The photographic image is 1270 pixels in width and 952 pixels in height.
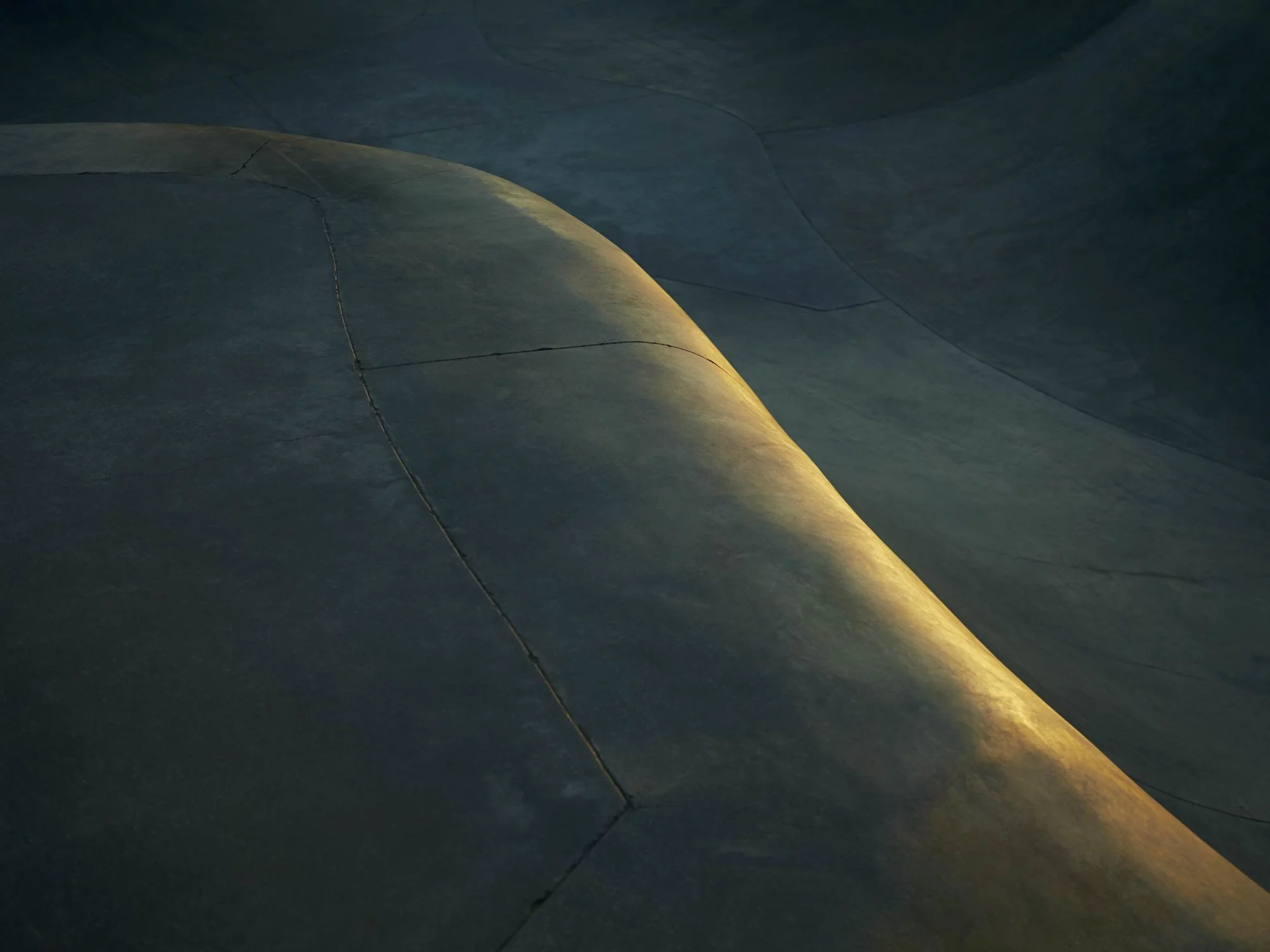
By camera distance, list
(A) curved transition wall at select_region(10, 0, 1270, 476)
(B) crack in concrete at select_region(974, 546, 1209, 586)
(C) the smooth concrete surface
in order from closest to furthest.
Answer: (B) crack in concrete at select_region(974, 546, 1209, 586) < (A) curved transition wall at select_region(10, 0, 1270, 476) < (C) the smooth concrete surface

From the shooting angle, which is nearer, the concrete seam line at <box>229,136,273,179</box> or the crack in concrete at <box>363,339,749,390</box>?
the crack in concrete at <box>363,339,749,390</box>

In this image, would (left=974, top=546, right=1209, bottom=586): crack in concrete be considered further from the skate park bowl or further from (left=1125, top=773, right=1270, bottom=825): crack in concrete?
(left=1125, top=773, right=1270, bottom=825): crack in concrete

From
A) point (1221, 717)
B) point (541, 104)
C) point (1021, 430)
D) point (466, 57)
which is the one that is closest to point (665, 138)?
point (541, 104)

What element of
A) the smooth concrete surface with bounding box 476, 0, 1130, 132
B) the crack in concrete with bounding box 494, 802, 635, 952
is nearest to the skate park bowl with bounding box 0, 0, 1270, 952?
the crack in concrete with bounding box 494, 802, 635, 952

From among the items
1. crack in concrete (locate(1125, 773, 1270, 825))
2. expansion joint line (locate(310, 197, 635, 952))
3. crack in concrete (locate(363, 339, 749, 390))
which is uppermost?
crack in concrete (locate(363, 339, 749, 390))

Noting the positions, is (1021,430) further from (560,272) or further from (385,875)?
(385,875)

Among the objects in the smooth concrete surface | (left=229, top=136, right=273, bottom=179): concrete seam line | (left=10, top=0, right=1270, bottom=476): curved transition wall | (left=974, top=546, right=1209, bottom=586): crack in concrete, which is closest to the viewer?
(left=229, top=136, right=273, bottom=179): concrete seam line

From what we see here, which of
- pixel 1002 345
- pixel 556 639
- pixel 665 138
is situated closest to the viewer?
pixel 556 639

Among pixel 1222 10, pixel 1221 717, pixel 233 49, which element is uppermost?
pixel 1222 10
